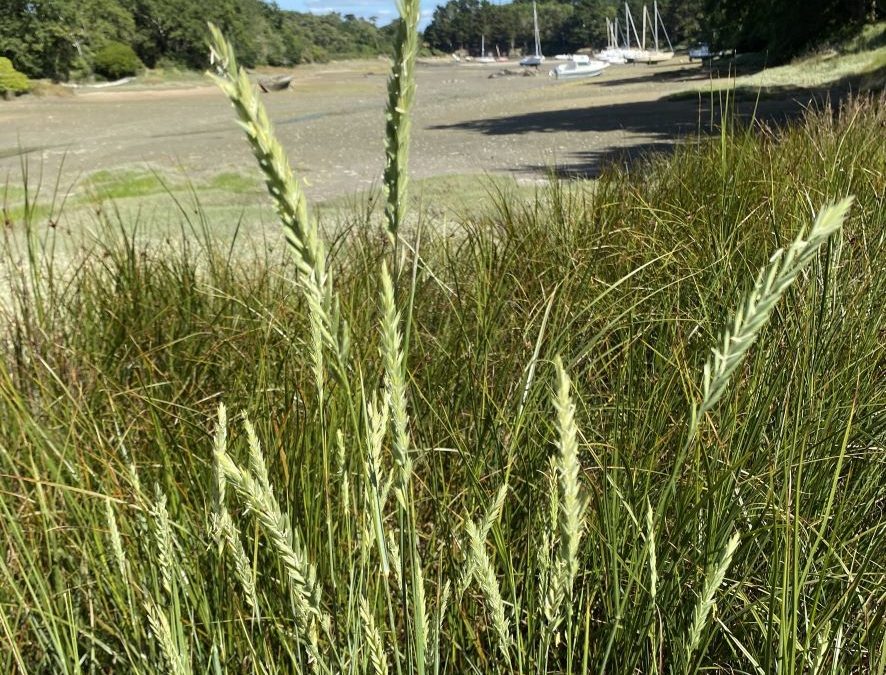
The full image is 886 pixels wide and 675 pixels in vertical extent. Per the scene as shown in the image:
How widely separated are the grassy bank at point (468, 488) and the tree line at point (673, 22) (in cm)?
165

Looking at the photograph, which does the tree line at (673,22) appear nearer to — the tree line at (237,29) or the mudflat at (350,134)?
the tree line at (237,29)

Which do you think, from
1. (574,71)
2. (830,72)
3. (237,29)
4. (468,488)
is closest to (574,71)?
(574,71)

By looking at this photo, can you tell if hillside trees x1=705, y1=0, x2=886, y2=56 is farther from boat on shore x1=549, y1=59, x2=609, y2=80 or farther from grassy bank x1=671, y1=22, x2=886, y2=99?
boat on shore x1=549, y1=59, x2=609, y2=80

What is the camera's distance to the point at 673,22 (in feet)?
317

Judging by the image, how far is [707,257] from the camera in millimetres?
2359

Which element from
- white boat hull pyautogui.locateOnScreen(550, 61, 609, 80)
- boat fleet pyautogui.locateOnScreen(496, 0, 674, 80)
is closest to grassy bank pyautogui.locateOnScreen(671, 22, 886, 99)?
boat fleet pyautogui.locateOnScreen(496, 0, 674, 80)

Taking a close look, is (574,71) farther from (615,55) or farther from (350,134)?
(350,134)

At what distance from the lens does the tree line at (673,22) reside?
80.5 feet

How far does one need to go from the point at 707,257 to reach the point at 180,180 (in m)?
9.11

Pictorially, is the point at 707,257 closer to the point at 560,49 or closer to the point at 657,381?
the point at 657,381

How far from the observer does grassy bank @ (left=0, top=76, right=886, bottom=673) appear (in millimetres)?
947

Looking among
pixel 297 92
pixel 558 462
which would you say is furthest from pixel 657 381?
pixel 297 92

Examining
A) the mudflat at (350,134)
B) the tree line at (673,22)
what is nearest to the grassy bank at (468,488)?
the tree line at (673,22)

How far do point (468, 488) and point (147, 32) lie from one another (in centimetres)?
5460
